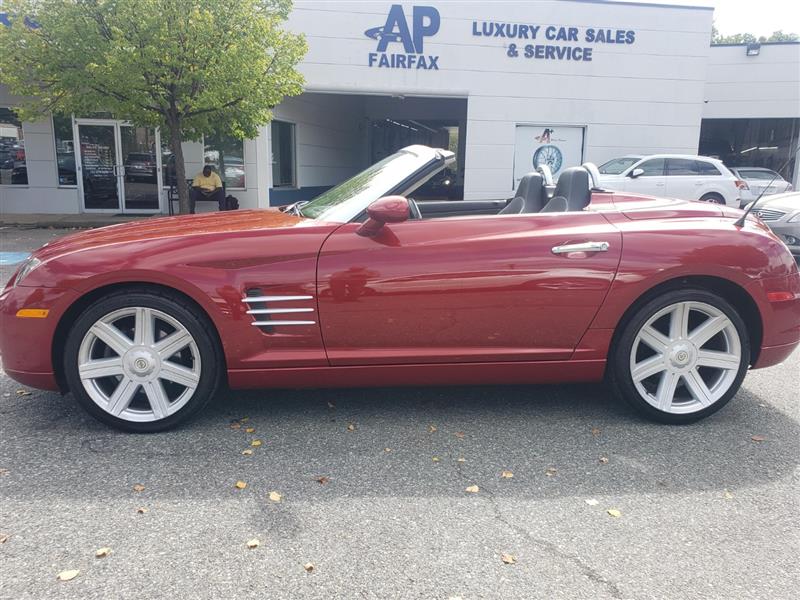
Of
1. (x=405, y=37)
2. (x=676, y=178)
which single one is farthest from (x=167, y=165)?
(x=676, y=178)

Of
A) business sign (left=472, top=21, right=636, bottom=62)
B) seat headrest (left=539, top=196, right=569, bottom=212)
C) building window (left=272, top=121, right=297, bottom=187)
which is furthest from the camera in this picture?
building window (left=272, top=121, right=297, bottom=187)

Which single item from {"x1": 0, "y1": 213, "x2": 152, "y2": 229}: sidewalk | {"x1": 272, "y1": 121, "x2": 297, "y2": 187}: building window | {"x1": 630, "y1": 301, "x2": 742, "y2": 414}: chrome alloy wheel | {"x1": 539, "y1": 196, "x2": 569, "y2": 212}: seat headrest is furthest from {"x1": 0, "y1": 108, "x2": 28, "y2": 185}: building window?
{"x1": 630, "y1": 301, "x2": 742, "y2": 414}: chrome alloy wheel

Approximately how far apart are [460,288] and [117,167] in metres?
14.6

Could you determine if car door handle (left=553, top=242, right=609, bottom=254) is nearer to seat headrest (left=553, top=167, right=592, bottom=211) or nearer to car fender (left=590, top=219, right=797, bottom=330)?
car fender (left=590, top=219, right=797, bottom=330)

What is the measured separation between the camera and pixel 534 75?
15.6 metres

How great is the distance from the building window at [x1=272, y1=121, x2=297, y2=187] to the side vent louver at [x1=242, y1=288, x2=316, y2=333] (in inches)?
543

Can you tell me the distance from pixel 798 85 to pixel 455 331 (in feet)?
84.1

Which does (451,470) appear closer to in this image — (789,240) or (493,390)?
(493,390)

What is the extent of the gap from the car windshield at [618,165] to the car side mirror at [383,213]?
11.7 m

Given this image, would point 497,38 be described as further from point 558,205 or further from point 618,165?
point 558,205

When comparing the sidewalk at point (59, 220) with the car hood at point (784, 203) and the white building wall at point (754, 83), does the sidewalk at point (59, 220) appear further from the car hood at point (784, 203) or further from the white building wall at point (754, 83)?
the white building wall at point (754, 83)

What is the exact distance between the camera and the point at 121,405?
127 inches

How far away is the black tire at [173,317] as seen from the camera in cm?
315

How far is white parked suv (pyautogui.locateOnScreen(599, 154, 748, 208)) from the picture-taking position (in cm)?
1338
